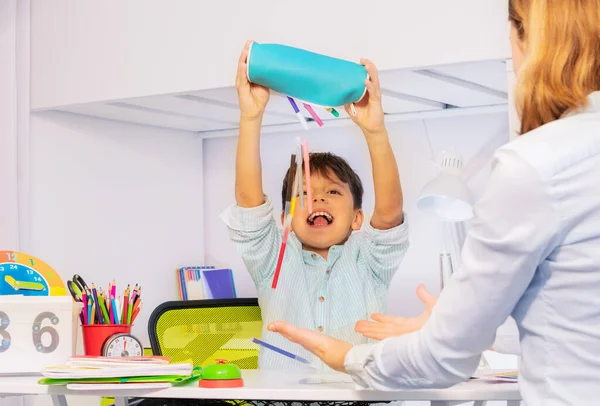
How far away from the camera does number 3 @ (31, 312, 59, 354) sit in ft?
4.43

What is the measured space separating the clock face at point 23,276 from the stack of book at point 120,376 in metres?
0.34

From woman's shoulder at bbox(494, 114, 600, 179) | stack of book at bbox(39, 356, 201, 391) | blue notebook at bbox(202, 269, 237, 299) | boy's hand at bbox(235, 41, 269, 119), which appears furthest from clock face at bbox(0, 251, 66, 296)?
woman's shoulder at bbox(494, 114, 600, 179)

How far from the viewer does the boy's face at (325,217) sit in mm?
1675

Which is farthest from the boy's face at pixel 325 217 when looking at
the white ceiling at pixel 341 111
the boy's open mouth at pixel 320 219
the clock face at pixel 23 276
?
the clock face at pixel 23 276

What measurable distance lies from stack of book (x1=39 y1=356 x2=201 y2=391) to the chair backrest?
48 cm

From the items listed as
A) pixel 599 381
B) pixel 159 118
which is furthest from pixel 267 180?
pixel 599 381

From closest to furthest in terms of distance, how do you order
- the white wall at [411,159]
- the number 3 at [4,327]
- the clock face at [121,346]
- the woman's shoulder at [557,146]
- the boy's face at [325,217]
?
1. the woman's shoulder at [557,146]
2. the number 3 at [4,327]
3. the clock face at [121,346]
4. the boy's face at [325,217]
5. the white wall at [411,159]

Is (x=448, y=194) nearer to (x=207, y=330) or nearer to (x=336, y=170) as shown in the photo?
(x=336, y=170)

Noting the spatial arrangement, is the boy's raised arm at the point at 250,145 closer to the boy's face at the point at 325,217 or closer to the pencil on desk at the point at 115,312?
the boy's face at the point at 325,217

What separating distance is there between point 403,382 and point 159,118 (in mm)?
1302

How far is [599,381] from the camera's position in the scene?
76 cm

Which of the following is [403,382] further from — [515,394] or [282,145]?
[282,145]

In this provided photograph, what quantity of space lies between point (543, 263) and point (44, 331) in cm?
87

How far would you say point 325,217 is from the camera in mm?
1692
